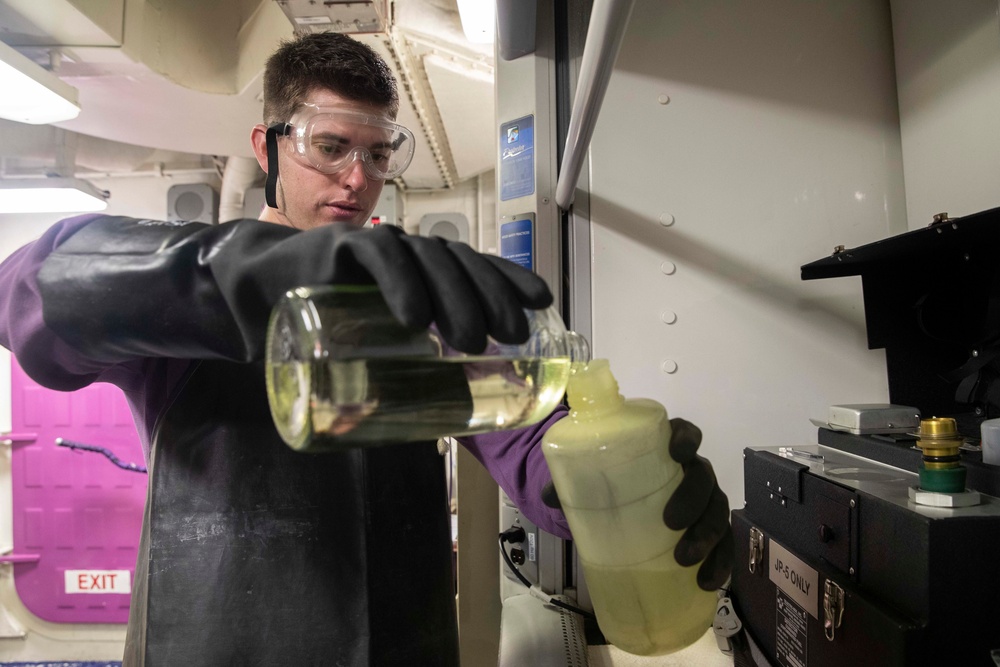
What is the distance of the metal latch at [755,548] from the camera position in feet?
3.14

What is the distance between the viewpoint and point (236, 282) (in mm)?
480

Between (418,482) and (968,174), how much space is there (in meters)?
1.14

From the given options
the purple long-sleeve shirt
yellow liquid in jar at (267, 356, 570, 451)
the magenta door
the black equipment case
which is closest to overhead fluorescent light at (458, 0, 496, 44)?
the black equipment case

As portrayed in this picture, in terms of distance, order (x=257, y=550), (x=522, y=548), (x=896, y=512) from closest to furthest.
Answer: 1. (x=896, y=512)
2. (x=257, y=550)
3. (x=522, y=548)

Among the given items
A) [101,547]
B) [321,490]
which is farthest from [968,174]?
[101,547]

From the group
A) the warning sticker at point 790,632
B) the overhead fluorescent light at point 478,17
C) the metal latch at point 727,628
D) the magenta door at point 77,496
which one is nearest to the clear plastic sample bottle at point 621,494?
the warning sticker at point 790,632

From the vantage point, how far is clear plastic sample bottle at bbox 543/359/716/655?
53 centimetres

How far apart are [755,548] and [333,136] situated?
105cm

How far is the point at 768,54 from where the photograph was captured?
4.31 ft

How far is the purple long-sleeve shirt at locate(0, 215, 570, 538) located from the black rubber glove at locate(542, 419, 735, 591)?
318 mm

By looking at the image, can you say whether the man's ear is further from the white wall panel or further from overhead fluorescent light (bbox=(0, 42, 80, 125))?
overhead fluorescent light (bbox=(0, 42, 80, 125))

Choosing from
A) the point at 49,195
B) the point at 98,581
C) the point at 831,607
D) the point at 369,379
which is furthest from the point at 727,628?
the point at 98,581

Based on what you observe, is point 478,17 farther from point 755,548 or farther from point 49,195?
point 49,195

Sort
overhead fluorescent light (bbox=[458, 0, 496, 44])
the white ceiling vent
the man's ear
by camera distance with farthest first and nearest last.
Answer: the white ceiling vent → overhead fluorescent light (bbox=[458, 0, 496, 44]) → the man's ear
